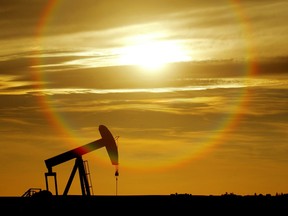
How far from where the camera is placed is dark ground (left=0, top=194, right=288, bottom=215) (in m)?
39.9

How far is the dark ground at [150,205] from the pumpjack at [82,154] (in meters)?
3.03

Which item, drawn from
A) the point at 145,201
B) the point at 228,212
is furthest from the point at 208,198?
the point at 228,212

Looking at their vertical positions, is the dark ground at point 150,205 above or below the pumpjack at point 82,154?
below

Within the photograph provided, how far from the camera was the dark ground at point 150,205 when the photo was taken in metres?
39.9

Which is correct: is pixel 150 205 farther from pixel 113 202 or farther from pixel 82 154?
pixel 82 154

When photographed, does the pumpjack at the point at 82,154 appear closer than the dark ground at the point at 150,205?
No

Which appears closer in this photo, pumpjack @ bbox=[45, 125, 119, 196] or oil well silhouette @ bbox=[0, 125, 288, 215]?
oil well silhouette @ bbox=[0, 125, 288, 215]

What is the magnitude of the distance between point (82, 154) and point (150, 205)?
10078mm

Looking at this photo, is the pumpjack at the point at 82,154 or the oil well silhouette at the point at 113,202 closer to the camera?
the oil well silhouette at the point at 113,202

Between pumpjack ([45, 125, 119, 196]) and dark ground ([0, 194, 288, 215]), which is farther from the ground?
pumpjack ([45, 125, 119, 196])

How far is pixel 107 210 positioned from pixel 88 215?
219cm

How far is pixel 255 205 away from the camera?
42625 millimetres

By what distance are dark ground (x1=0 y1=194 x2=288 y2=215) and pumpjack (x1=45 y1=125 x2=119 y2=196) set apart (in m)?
3.03

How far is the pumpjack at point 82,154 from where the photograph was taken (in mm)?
50594
